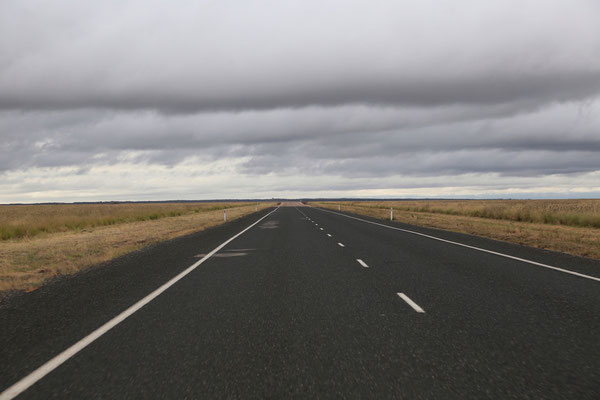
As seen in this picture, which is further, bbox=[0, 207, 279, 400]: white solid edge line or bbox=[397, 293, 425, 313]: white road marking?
bbox=[397, 293, 425, 313]: white road marking

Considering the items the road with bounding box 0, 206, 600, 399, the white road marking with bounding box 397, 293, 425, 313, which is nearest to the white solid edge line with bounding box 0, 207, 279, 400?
the road with bounding box 0, 206, 600, 399

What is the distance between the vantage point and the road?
3.90 m

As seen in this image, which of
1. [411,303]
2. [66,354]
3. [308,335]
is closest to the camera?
[66,354]

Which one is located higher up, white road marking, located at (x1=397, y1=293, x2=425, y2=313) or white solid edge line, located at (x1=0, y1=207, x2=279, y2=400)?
white solid edge line, located at (x1=0, y1=207, x2=279, y2=400)

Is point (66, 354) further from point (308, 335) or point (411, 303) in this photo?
point (411, 303)

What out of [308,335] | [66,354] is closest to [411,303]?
[308,335]


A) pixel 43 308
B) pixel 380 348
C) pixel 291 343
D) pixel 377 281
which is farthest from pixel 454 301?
pixel 43 308

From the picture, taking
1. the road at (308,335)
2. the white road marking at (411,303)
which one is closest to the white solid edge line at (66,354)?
the road at (308,335)

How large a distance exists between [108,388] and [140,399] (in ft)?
1.30

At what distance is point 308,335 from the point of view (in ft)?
17.7

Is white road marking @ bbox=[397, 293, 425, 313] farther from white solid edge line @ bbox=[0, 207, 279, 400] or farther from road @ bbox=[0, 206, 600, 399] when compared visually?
white solid edge line @ bbox=[0, 207, 279, 400]

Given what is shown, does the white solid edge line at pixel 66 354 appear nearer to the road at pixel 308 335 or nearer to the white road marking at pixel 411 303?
the road at pixel 308 335

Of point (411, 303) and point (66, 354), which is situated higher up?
point (66, 354)

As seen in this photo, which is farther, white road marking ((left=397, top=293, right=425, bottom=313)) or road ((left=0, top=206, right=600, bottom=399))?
white road marking ((left=397, top=293, right=425, bottom=313))
